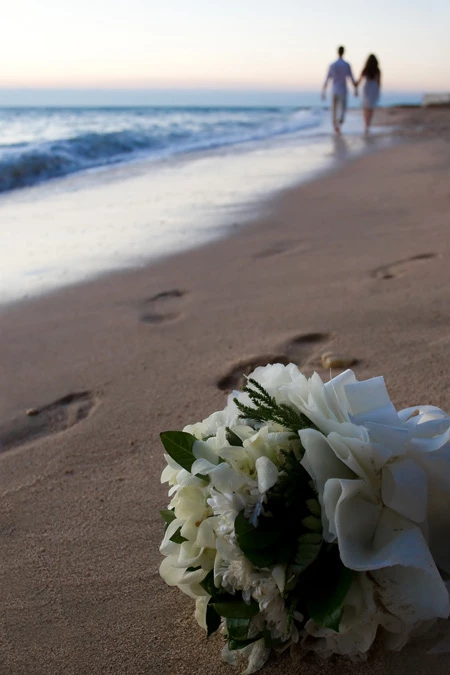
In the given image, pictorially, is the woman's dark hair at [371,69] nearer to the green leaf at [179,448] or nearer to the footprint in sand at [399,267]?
the footprint in sand at [399,267]

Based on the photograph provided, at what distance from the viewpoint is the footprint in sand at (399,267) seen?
12.9 ft

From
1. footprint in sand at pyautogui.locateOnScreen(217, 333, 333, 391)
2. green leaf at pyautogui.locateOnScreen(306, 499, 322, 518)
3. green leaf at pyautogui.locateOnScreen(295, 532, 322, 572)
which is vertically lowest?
footprint in sand at pyautogui.locateOnScreen(217, 333, 333, 391)

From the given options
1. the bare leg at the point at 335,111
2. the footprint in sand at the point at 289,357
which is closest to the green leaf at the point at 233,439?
the footprint in sand at the point at 289,357

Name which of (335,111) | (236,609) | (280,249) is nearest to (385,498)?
(236,609)

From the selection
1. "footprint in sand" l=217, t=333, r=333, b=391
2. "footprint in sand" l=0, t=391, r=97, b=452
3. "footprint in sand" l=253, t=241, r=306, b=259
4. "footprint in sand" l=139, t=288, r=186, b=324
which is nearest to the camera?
"footprint in sand" l=0, t=391, r=97, b=452

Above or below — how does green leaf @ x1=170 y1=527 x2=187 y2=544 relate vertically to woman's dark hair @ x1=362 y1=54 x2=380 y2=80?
below

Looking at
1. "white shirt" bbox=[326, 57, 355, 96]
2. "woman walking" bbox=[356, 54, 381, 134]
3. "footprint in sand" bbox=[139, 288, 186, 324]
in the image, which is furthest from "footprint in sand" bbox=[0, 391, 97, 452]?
"woman walking" bbox=[356, 54, 381, 134]

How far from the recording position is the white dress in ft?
54.9

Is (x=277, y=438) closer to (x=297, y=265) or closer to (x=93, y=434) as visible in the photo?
(x=93, y=434)

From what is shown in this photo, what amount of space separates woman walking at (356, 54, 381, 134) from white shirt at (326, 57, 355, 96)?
80 centimetres

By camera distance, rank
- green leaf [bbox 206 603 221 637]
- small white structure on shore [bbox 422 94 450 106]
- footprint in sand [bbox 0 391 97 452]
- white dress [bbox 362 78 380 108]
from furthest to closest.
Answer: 1. small white structure on shore [bbox 422 94 450 106]
2. white dress [bbox 362 78 380 108]
3. footprint in sand [bbox 0 391 97 452]
4. green leaf [bbox 206 603 221 637]

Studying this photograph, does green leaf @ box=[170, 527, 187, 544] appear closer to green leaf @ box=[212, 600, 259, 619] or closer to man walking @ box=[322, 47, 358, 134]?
green leaf @ box=[212, 600, 259, 619]

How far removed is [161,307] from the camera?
3803 millimetres

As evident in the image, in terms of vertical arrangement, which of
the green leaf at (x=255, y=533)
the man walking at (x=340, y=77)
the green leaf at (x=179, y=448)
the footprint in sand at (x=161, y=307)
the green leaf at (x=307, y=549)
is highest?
the man walking at (x=340, y=77)
